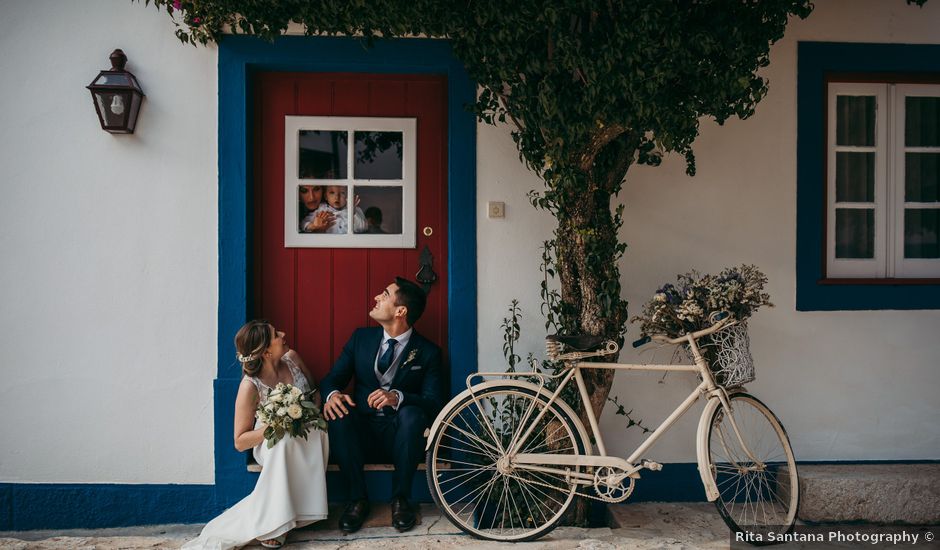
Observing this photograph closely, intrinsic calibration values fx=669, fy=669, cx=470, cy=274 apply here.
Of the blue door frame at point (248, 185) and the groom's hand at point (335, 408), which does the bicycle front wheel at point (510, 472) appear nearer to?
the blue door frame at point (248, 185)

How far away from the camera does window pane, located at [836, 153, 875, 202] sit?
4.61m

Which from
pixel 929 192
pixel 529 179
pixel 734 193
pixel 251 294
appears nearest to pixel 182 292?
pixel 251 294

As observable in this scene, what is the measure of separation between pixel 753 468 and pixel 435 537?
1.84 metres

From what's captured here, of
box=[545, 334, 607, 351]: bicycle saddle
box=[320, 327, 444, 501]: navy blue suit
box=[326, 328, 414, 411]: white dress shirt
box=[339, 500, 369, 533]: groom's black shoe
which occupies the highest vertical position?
box=[545, 334, 607, 351]: bicycle saddle

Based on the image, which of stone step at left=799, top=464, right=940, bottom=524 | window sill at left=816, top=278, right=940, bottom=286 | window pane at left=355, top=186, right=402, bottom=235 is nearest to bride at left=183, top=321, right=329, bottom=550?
window pane at left=355, top=186, right=402, bottom=235

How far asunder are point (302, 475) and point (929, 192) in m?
4.59

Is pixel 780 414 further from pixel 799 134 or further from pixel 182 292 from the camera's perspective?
pixel 182 292

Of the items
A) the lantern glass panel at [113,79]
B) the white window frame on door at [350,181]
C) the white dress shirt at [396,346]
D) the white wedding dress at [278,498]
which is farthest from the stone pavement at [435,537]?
the lantern glass panel at [113,79]

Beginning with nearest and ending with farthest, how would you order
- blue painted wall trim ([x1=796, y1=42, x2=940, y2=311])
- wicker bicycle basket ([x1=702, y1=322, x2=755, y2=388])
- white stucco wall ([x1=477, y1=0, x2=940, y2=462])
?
1. wicker bicycle basket ([x1=702, y1=322, x2=755, y2=388])
2. white stucco wall ([x1=477, y1=0, x2=940, y2=462])
3. blue painted wall trim ([x1=796, y1=42, x2=940, y2=311])

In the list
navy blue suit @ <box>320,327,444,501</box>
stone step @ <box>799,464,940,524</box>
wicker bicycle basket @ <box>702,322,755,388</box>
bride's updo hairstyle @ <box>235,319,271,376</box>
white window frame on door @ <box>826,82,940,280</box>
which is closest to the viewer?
wicker bicycle basket @ <box>702,322,755,388</box>

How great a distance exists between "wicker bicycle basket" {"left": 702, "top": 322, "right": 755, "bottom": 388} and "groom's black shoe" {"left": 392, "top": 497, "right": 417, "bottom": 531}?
1.95 m

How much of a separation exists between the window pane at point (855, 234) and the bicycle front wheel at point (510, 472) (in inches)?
94.9

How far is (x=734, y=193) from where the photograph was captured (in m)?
4.40

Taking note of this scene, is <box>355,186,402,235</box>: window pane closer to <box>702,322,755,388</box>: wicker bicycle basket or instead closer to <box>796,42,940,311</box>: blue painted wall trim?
<box>702,322,755,388</box>: wicker bicycle basket
